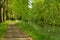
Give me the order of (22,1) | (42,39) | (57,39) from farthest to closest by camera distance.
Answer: (22,1), (42,39), (57,39)

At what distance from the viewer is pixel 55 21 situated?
1388 cm

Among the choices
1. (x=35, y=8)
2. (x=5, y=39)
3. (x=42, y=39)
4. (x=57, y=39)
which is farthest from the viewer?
(x=35, y=8)

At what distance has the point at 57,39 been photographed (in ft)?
43.7

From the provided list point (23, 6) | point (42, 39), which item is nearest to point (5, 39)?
point (42, 39)

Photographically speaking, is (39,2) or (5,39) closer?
(5,39)

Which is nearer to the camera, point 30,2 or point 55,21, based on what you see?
point 55,21

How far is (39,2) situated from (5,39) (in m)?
6.71

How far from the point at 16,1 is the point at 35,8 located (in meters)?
2.24

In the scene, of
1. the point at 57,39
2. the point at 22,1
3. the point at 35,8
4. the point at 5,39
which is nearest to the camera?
the point at 57,39

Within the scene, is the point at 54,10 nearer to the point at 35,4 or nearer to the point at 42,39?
the point at 42,39

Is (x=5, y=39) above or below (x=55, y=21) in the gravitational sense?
below

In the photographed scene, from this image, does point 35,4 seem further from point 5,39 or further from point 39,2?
point 5,39

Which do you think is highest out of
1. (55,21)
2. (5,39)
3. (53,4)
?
(53,4)

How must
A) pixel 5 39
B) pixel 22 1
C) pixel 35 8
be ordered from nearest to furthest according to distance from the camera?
pixel 5 39 < pixel 22 1 < pixel 35 8
